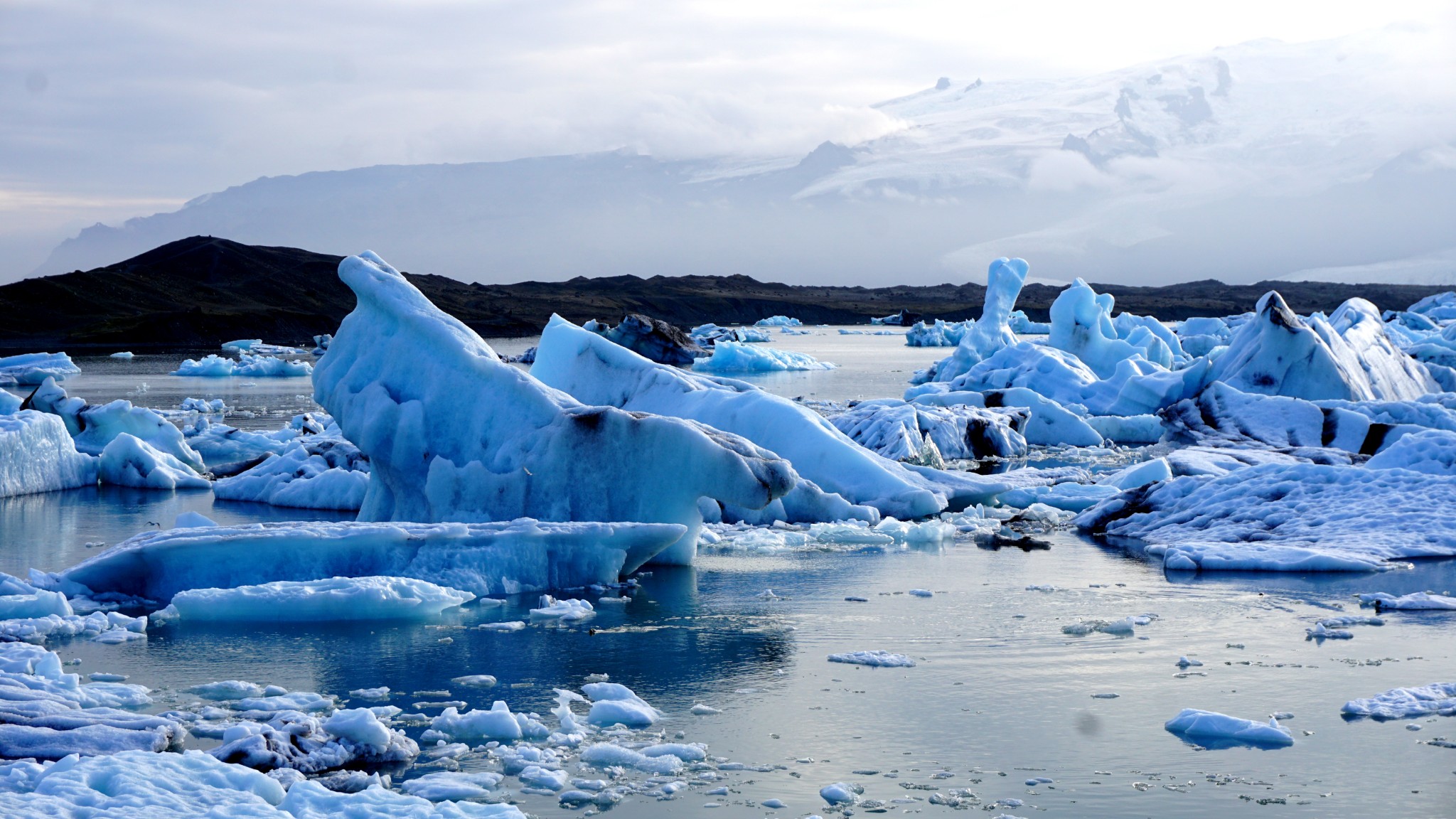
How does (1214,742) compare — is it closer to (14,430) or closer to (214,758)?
(214,758)

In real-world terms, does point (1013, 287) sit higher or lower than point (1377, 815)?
higher

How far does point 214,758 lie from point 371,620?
3082 millimetres

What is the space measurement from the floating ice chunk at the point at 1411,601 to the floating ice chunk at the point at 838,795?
5.20m

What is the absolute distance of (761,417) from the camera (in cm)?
1406

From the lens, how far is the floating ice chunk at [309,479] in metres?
13.8

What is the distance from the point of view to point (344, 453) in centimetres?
1484

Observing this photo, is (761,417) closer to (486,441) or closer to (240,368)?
(486,441)

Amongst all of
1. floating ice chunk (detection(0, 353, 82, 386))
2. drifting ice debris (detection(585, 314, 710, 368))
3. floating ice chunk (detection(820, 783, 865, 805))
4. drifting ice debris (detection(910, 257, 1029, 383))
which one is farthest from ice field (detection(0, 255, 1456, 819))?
drifting ice debris (detection(585, 314, 710, 368))

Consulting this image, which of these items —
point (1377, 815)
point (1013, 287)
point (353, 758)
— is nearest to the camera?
point (1377, 815)

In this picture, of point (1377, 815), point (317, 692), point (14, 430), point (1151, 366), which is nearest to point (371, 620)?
point (317, 692)

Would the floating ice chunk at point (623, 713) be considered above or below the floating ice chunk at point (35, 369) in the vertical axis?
below

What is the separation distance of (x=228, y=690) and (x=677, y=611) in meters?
2.99

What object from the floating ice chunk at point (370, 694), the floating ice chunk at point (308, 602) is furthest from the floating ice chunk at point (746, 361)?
the floating ice chunk at point (370, 694)

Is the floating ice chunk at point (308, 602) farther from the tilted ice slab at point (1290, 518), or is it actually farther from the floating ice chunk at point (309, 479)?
the tilted ice slab at point (1290, 518)
